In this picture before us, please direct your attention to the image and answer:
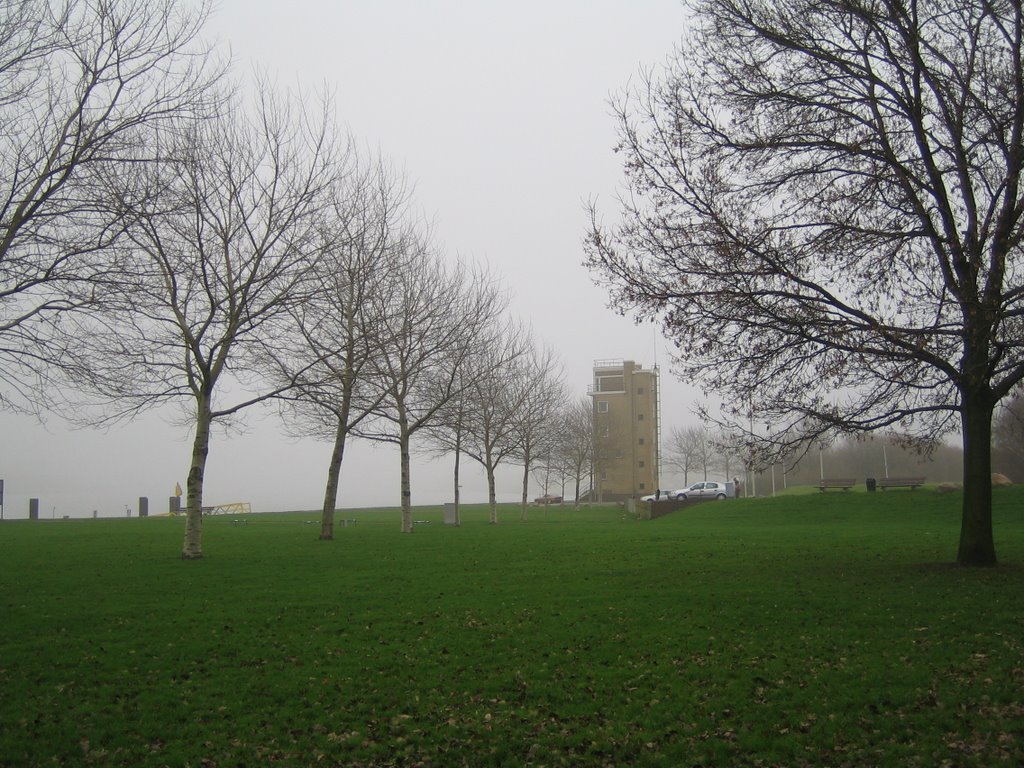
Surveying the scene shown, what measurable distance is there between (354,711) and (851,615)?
7392 mm

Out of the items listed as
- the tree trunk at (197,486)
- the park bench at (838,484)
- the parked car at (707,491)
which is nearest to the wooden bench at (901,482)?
the park bench at (838,484)

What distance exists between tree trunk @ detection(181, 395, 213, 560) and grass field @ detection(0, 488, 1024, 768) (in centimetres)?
227

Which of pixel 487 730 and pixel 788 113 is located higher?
pixel 788 113

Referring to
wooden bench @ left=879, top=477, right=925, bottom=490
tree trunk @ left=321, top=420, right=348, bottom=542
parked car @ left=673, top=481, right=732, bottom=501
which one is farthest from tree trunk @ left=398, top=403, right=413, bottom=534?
parked car @ left=673, top=481, right=732, bottom=501

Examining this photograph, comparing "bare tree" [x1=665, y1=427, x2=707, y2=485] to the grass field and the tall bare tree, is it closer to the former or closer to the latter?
the tall bare tree

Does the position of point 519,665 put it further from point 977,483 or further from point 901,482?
point 901,482

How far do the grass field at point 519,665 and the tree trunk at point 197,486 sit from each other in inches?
89.5

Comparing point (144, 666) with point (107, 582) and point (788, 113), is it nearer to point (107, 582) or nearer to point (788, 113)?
point (107, 582)

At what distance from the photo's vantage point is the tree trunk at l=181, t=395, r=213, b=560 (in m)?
20.3

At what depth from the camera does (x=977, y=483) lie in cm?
1518

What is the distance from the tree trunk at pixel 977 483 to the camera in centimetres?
1506

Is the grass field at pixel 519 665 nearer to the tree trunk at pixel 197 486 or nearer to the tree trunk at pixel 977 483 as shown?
the tree trunk at pixel 977 483

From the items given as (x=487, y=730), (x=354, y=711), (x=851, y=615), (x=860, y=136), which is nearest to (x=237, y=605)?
(x=354, y=711)

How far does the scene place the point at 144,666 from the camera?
33.1 feet
